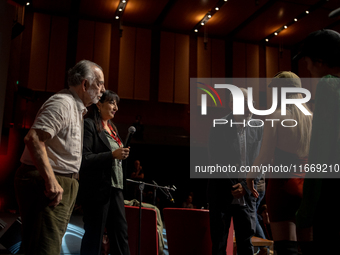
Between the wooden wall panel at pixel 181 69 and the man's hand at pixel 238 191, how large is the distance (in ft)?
25.7

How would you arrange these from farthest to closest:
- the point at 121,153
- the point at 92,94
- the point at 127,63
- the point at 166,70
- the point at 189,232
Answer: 1. the point at 166,70
2. the point at 127,63
3. the point at 189,232
4. the point at 121,153
5. the point at 92,94

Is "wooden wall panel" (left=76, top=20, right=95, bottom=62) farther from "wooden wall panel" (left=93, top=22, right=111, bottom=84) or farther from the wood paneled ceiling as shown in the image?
the wood paneled ceiling

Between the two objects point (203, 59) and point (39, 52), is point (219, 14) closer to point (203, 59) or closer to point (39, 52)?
point (203, 59)

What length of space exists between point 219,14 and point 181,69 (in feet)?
6.17

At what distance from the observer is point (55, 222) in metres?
1.39

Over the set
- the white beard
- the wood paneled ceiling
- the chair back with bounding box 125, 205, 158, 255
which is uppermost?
the wood paneled ceiling

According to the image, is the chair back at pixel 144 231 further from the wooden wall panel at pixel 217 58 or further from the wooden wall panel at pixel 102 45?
the wooden wall panel at pixel 217 58

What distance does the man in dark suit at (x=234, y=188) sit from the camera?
7.13ft

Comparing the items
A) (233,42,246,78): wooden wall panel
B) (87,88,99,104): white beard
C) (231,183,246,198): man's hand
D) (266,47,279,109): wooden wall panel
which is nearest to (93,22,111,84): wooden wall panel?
(233,42,246,78): wooden wall panel

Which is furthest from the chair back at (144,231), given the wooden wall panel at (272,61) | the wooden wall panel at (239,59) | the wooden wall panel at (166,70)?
the wooden wall panel at (272,61)

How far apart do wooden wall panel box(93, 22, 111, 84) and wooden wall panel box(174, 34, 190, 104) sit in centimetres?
203

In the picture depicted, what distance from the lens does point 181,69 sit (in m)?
10.1

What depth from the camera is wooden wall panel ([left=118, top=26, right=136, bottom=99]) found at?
9625 millimetres

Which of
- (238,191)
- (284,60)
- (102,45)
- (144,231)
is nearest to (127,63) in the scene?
(102,45)
